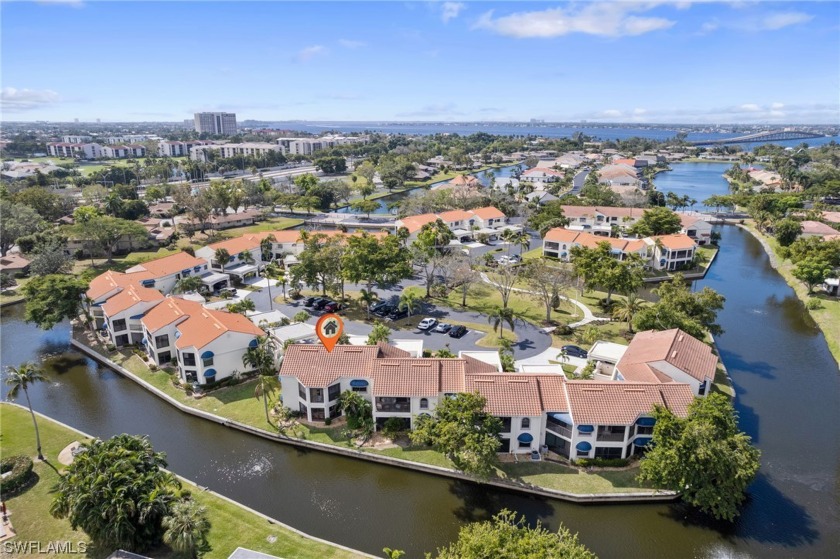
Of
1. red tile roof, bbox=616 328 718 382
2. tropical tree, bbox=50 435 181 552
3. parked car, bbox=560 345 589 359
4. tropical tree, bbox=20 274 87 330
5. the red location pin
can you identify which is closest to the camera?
tropical tree, bbox=50 435 181 552

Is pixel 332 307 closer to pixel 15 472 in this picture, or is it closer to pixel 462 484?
pixel 462 484

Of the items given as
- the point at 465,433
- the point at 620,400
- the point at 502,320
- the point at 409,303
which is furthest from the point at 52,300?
the point at 620,400

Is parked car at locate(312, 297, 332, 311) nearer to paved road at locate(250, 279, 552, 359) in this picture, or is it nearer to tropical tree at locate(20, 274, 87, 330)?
paved road at locate(250, 279, 552, 359)

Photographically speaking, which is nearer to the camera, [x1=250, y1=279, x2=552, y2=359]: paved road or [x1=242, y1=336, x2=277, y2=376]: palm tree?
[x1=242, y1=336, x2=277, y2=376]: palm tree

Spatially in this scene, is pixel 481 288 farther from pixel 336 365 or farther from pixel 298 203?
pixel 298 203

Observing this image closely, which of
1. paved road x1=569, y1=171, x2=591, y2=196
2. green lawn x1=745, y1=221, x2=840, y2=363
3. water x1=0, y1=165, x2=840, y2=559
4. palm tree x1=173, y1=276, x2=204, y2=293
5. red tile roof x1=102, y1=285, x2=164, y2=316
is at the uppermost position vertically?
paved road x1=569, y1=171, x2=591, y2=196

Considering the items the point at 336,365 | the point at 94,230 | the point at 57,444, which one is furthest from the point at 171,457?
the point at 94,230

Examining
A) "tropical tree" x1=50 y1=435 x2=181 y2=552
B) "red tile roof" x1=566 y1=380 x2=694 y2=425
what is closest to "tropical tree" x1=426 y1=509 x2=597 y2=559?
"red tile roof" x1=566 y1=380 x2=694 y2=425

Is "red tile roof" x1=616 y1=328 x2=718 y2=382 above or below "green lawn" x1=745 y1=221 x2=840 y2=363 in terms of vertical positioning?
above
